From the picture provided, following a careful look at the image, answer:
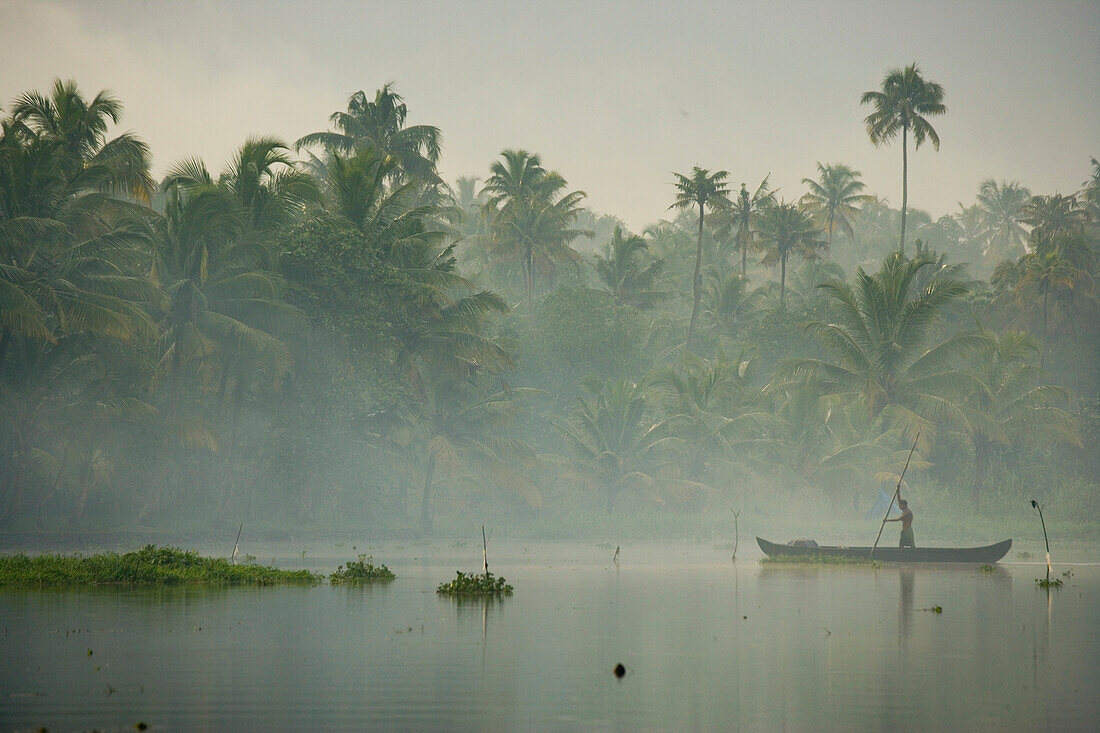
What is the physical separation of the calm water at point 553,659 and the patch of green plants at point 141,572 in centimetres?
118

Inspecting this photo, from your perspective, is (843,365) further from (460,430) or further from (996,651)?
(996,651)

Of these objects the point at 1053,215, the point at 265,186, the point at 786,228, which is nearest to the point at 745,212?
the point at 786,228

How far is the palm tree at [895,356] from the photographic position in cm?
4700

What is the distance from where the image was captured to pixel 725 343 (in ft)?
225

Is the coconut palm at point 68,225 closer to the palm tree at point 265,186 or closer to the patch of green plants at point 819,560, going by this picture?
the palm tree at point 265,186

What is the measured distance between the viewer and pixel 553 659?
1327 centimetres

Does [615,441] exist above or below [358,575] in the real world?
above

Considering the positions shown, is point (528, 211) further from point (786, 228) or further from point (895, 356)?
point (895, 356)

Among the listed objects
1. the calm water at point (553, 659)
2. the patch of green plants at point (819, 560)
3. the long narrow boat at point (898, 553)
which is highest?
the long narrow boat at point (898, 553)

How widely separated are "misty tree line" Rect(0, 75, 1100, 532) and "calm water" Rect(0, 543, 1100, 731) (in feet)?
61.9

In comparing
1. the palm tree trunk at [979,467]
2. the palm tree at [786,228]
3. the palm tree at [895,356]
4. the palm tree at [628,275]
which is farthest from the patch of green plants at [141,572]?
the palm tree at [786,228]

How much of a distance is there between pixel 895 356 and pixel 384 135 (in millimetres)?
26191

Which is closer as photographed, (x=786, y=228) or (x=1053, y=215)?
(x=786, y=228)

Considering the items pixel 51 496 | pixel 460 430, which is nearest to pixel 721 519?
pixel 460 430
